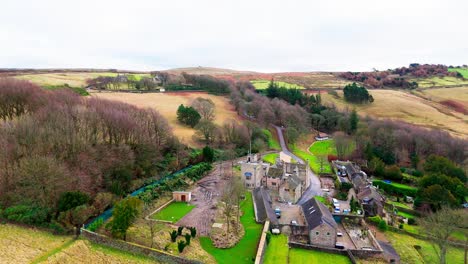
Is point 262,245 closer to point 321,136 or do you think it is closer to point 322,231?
point 322,231

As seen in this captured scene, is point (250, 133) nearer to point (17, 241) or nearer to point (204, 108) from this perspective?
point (204, 108)

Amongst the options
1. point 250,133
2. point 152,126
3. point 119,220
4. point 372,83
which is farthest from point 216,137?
point 372,83

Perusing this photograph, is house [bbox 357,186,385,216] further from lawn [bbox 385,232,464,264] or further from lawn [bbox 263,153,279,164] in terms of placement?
lawn [bbox 263,153,279,164]

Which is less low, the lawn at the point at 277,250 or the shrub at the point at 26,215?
the shrub at the point at 26,215

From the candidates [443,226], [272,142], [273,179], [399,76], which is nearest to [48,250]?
[273,179]

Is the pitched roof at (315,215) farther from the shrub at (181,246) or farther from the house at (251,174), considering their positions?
the shrub at (181,246)

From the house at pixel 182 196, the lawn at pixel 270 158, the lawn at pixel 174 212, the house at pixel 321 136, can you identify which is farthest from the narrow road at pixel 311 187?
the lawn at pixel 174 212
